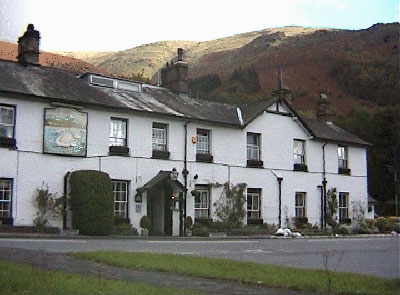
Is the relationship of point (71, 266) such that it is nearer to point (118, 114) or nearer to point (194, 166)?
point (118, 114)

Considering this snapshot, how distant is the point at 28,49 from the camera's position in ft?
91.9

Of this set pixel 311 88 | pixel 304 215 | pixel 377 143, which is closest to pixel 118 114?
pixel 304 215

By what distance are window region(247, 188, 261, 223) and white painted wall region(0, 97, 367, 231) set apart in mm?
296

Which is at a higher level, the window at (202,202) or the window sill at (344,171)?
the window sill at (344,171)

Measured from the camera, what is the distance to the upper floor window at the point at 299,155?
118 feet

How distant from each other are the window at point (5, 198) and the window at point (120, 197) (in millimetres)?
5188

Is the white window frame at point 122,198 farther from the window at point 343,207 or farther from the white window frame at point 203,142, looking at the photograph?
the window at point 343,207

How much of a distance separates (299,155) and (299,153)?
13cm

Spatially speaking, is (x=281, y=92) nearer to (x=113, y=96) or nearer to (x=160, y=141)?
(x=160, y=141)

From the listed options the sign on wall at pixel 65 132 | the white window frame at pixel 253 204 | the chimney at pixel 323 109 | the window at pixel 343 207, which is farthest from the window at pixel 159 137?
the chimney at pixel 323 109

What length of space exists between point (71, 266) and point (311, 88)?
295ft

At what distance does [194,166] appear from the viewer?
30453 millimetres

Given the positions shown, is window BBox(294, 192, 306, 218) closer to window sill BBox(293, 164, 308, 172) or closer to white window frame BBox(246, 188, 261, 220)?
window sill BBox(293, 164, 308, 172)

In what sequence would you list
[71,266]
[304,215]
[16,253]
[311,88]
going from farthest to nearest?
[311,88], [304,215], [16,253], [71,266]
